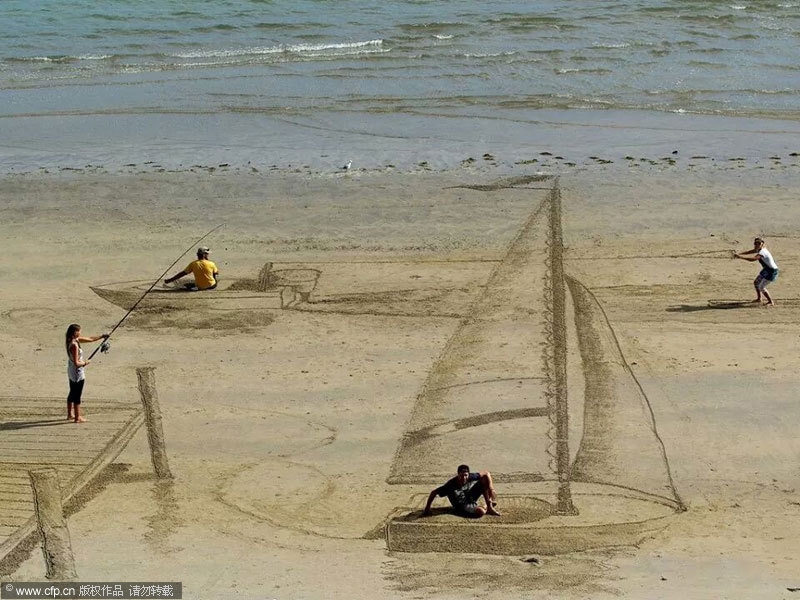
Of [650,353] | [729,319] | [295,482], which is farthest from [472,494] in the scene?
[729,319]

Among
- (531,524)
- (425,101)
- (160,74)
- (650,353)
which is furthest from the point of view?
(160,74)

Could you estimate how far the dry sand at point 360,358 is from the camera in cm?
1066

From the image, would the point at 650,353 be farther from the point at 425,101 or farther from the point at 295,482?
the point at 425,101

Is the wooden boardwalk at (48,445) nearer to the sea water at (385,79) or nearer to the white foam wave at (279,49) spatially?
the sea water at (385,79)

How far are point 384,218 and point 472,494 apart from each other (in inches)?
410

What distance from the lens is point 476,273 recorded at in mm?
18688

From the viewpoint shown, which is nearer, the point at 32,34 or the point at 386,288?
the point at 386,288

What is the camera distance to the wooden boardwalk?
37.7ft

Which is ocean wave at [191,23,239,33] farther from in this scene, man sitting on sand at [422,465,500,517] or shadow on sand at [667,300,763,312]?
man sitting on sand at [422,465,500,517]

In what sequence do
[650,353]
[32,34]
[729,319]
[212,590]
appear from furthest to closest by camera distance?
[32,34] < [729,319] < [650,353] < [212,590]

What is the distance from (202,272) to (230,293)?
0.52 metres

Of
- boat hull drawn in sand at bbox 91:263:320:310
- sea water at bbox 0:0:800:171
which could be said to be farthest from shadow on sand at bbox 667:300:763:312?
sea water at bbox 0:0:800:171

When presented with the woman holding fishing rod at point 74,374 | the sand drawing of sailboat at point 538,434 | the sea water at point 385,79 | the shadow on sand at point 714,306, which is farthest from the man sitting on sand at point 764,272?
the woman holding fishing rod at point 74,374

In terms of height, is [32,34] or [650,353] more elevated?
[32,34]
